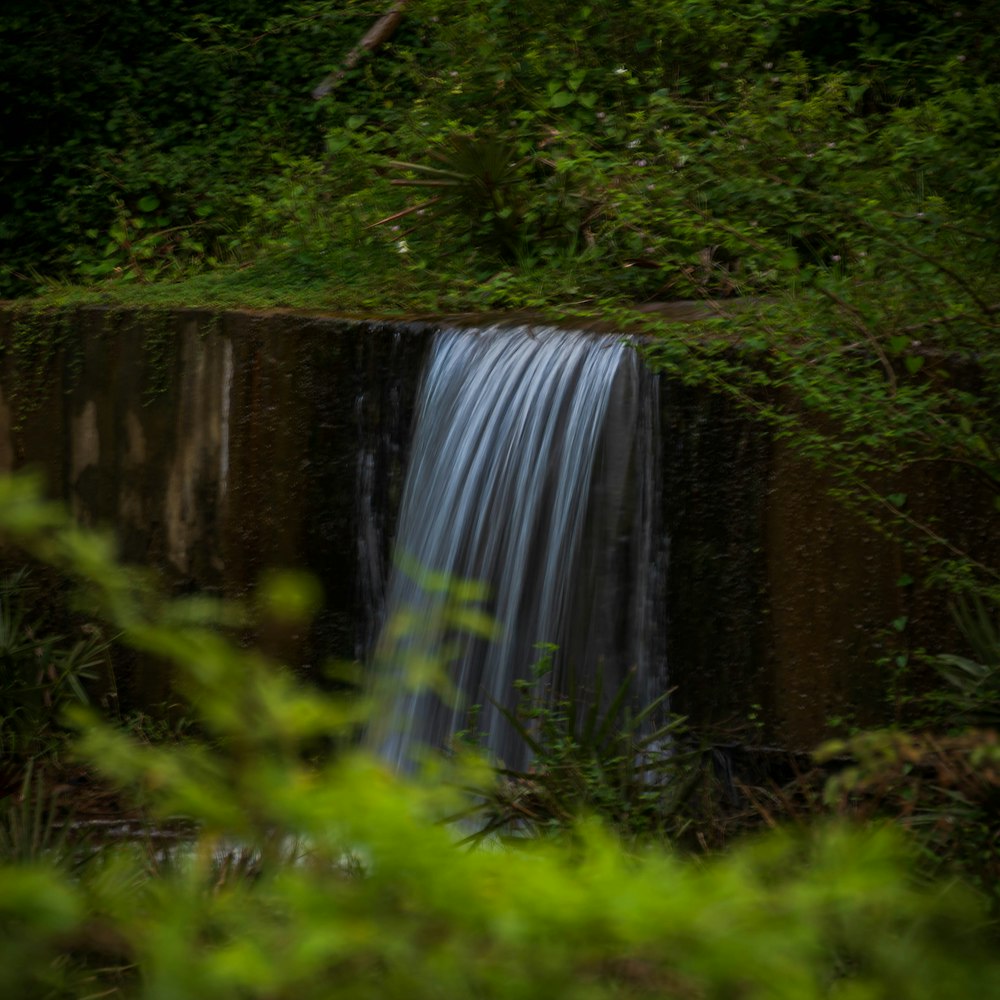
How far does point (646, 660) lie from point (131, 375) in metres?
3.12

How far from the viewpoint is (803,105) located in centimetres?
752

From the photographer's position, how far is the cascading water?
5.73 metres

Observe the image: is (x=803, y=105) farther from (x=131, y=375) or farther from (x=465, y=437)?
(x=131, y=375)

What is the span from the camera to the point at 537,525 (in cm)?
588

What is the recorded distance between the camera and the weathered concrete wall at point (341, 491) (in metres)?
5.38

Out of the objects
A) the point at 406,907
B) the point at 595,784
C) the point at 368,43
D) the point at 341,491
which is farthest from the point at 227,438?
the point at 406,907

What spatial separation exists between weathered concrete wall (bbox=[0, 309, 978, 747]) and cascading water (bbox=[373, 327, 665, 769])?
0.15m

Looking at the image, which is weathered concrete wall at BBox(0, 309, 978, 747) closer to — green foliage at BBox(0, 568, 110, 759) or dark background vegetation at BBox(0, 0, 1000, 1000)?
dark background vegetation at BBox(0, 0, 1000, 1000)

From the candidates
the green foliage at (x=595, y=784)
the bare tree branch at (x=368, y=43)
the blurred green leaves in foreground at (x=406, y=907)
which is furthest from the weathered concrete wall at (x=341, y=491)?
the bare tree branch at (x=368, y=43)

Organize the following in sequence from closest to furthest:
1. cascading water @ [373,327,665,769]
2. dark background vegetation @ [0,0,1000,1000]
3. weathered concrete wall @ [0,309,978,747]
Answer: dark background vegetation @ [0,0,1000,1000], weathered concrete wall @ [0,309,978,747], cascading water @ [373,327,665,769]

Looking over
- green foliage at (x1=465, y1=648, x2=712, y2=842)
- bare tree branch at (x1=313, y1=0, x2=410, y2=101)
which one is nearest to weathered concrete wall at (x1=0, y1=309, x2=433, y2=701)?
green foliage at (x1=465, y1=648, x2=712, y2=842)

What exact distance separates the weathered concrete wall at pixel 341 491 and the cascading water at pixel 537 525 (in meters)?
0.15

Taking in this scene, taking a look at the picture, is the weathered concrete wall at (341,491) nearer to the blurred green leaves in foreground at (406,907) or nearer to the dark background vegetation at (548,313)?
the dark background vegetation at (548,313)

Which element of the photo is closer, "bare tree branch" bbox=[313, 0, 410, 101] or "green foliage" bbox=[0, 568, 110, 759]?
"green foliage" bbox=[0, 568, 110, 759]
